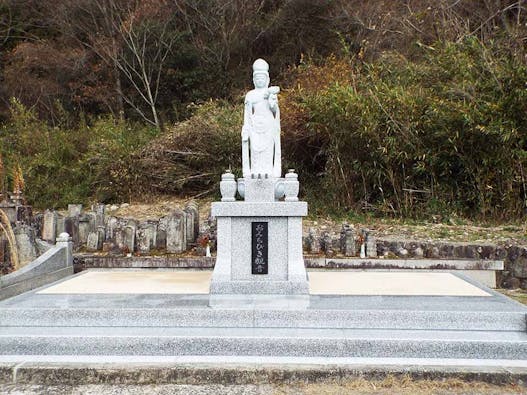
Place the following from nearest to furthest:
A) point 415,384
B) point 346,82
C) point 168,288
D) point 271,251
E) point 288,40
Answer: point 415,384, point 271,251, point 168,288, point 346,82, point 288,40

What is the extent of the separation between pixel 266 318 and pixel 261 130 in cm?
200

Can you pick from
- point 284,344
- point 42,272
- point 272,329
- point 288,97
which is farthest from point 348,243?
point 288,97

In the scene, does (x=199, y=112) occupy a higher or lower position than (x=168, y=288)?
higher

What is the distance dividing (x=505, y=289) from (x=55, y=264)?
602 cm

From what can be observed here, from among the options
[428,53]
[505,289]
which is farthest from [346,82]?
[505,289]

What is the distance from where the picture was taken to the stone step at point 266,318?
4.09 meters

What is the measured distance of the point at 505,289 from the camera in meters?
6.59

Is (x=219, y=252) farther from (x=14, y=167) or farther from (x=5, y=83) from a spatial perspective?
(x=5, y=83)

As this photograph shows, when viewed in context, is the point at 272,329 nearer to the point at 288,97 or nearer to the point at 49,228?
the point at 49,228

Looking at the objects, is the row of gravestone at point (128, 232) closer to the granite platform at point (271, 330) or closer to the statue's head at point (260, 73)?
the granite platform at point (271, 330)

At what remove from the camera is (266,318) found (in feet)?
13.8

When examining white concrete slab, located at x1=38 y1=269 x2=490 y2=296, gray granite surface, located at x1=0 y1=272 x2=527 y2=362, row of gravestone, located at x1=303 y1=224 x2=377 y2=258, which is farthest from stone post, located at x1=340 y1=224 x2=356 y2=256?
gray granite surface, located at x1=0 y1=272 x2=527 y2=362

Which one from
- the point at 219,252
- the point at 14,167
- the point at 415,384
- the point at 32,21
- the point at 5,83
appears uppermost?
the point at 32,21

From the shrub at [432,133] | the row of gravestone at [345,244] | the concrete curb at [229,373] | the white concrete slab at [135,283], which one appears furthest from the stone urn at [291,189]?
the shrub at [432,133]
